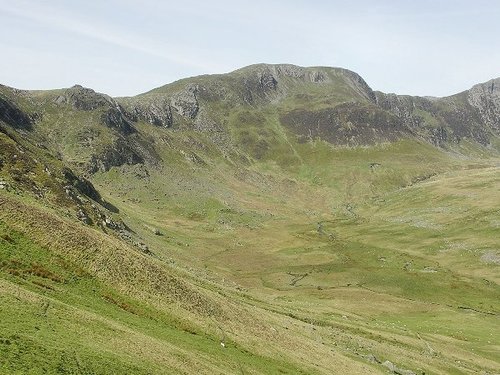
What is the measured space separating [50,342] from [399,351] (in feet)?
191

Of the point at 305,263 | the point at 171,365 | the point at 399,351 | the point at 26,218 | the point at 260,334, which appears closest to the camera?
the point at 171,365

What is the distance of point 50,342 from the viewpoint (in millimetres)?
33688

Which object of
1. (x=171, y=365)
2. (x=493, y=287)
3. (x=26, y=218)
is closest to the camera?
(x=171, y=365)

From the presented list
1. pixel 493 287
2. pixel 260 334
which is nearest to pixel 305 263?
pixel 493 287

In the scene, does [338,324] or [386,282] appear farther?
[386,282]

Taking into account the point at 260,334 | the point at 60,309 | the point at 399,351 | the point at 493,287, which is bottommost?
the point at 493,287

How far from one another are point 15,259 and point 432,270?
145 m

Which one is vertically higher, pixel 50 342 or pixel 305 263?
pixel 50 342

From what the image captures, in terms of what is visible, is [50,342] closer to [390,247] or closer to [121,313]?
[121,313]

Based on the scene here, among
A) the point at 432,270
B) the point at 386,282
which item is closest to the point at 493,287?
the point at 432,270

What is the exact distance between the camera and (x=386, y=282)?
148 metres

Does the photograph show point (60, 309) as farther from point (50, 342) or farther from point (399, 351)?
point (399, 351)

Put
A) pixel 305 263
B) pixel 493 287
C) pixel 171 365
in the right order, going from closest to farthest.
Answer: pixel 171 365 → pixel 493 287 → pixel 305 263

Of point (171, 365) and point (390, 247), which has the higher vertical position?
point (171, 365)
